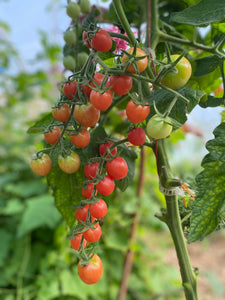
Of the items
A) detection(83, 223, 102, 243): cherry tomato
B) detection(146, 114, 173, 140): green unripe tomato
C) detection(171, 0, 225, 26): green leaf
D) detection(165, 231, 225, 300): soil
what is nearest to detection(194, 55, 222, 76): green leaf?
detection(171, 0, 225, 26): green leaf

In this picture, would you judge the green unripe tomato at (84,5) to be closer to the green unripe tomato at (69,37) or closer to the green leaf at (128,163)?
the green unripe tomato at (69,37)

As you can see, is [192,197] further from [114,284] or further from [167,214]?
[114,284]

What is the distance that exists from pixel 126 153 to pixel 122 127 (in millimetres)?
173

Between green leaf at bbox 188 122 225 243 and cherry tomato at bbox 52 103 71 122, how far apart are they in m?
0.18

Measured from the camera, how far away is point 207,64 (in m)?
0.44

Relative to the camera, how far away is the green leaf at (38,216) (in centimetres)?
123

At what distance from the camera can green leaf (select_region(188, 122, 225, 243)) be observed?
305 millimetres

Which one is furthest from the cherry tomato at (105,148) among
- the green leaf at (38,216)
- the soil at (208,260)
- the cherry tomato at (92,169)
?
the soil at (208,260)

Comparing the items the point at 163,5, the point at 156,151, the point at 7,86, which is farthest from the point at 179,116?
the point at 7,86

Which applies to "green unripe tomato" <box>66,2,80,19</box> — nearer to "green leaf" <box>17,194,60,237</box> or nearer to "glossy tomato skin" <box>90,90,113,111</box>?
"glossy tomato skin" <box>90,90,113,111</box>

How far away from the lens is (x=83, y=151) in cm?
43

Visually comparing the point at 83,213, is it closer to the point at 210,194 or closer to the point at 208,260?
the point at 210,194

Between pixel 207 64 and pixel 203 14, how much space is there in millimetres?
99

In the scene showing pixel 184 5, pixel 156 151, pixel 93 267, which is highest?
pixel 184 5
